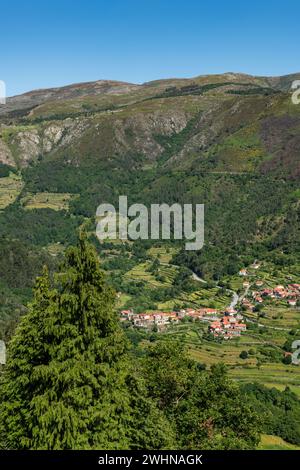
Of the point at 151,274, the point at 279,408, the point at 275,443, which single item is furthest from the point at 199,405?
the point at 151,274

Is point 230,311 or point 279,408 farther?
point 230,311

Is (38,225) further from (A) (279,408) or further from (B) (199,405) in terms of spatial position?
(B) (199,405)

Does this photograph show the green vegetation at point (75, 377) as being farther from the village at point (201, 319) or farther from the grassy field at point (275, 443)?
the village at point (201, 319)

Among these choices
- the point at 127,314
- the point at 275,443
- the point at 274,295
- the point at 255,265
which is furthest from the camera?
the point at 255,265

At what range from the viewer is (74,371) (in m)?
14.9

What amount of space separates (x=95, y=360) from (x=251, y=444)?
1175cm

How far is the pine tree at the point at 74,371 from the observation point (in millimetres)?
14875

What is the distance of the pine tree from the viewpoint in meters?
14.9

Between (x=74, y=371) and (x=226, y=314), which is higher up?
(x=74, y=371)

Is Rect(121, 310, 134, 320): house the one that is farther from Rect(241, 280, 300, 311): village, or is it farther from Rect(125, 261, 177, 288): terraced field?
Rect(241, 280, 300, 311): village

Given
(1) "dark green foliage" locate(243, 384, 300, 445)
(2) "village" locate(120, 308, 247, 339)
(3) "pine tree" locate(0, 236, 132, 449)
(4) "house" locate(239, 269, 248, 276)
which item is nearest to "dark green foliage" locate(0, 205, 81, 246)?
(4) "house" locate(239, 269, 248, 276)

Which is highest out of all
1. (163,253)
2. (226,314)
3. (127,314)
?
(226,314)
